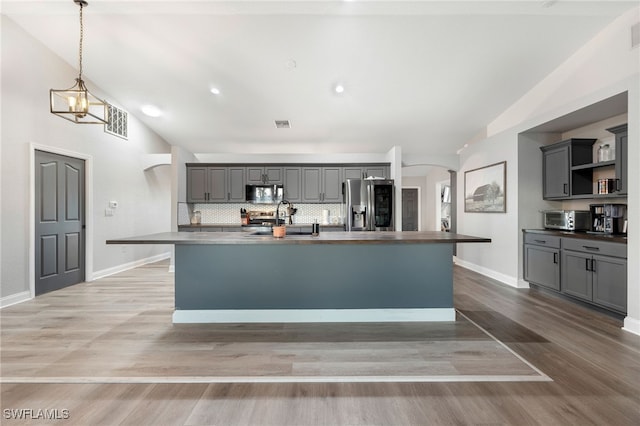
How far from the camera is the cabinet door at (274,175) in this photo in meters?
6.33

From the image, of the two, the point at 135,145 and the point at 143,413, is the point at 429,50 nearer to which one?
the point at 143,413

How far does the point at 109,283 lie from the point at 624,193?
23.4ft

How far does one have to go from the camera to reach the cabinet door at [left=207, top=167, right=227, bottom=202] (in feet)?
20.8

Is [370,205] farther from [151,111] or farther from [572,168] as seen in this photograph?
[151,111]

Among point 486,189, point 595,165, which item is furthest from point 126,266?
point 595,165

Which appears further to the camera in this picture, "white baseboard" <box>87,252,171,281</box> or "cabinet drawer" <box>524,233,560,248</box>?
"white baseboard" <box>87,252,171,281</box>

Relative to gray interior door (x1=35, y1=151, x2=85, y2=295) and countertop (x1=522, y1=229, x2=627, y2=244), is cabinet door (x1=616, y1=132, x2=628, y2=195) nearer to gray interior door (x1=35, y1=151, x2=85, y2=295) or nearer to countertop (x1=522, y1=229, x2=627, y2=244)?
countertop (x1=522, y1=229, x2=627, y2=244)

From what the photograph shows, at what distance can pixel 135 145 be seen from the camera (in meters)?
6.10

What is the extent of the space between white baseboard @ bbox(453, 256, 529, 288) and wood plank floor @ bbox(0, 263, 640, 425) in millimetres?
940

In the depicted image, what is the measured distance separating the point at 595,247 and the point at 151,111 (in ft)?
23.3

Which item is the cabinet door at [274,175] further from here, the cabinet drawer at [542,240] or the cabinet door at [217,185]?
the cabinet drawer at [542,240]

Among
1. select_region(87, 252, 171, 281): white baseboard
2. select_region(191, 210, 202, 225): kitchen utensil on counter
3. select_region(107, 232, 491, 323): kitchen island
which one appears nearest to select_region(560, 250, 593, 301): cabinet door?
select_region(107, 232, 491, 323): kitchen island

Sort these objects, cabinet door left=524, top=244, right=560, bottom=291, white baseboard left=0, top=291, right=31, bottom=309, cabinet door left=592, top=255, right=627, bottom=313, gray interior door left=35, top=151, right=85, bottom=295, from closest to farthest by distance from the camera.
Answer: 1. cabinet door left=592, top=255, right=627, bottom=313
2. white baseboard left=0, top=291, right=31, bottom=309
3. cabinet door left=524, top=244, right=560, bottom=291
4. gray interior door left=35, top=151, right=85, bottom=295

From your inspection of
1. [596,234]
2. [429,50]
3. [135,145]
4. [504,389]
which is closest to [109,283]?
[135,145]
